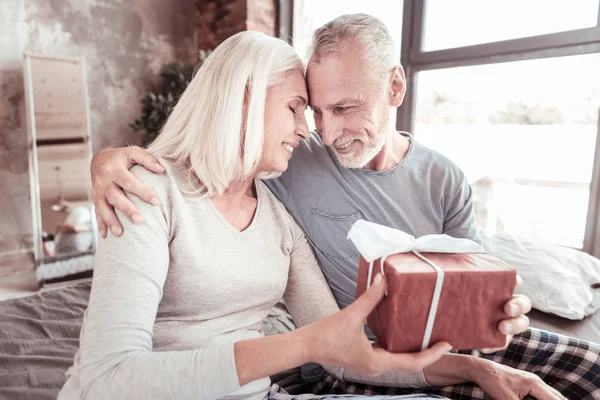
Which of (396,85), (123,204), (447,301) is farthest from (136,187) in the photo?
(396,85)

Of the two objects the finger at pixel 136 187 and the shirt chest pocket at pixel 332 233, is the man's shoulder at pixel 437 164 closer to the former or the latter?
the shirt chest pocket at pixel 332 233

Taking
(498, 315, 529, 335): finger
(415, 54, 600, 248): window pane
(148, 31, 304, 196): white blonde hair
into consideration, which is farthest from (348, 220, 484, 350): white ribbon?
(415, 54, 600, 248): window pane

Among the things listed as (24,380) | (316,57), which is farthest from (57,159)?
(316,57)

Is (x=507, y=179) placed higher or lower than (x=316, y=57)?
lower

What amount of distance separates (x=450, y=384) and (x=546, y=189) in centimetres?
178

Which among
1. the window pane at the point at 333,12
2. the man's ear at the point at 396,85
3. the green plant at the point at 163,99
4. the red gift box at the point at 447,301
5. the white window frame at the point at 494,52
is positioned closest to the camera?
the red gift box at the point at 447,301

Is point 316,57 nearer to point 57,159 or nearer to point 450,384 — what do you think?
point 450,384

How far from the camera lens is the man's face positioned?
121cm

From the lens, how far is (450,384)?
1062 millimetres

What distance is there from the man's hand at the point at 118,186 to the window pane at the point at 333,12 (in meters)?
1.87

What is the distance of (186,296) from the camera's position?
90 cm

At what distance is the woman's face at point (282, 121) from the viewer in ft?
3.43

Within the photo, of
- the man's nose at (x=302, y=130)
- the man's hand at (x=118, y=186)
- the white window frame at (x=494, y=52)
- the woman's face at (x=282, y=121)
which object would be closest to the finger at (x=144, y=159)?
the man's hand at (x=118, y=186)

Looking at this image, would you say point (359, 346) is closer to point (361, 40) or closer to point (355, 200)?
point (355, 200)
